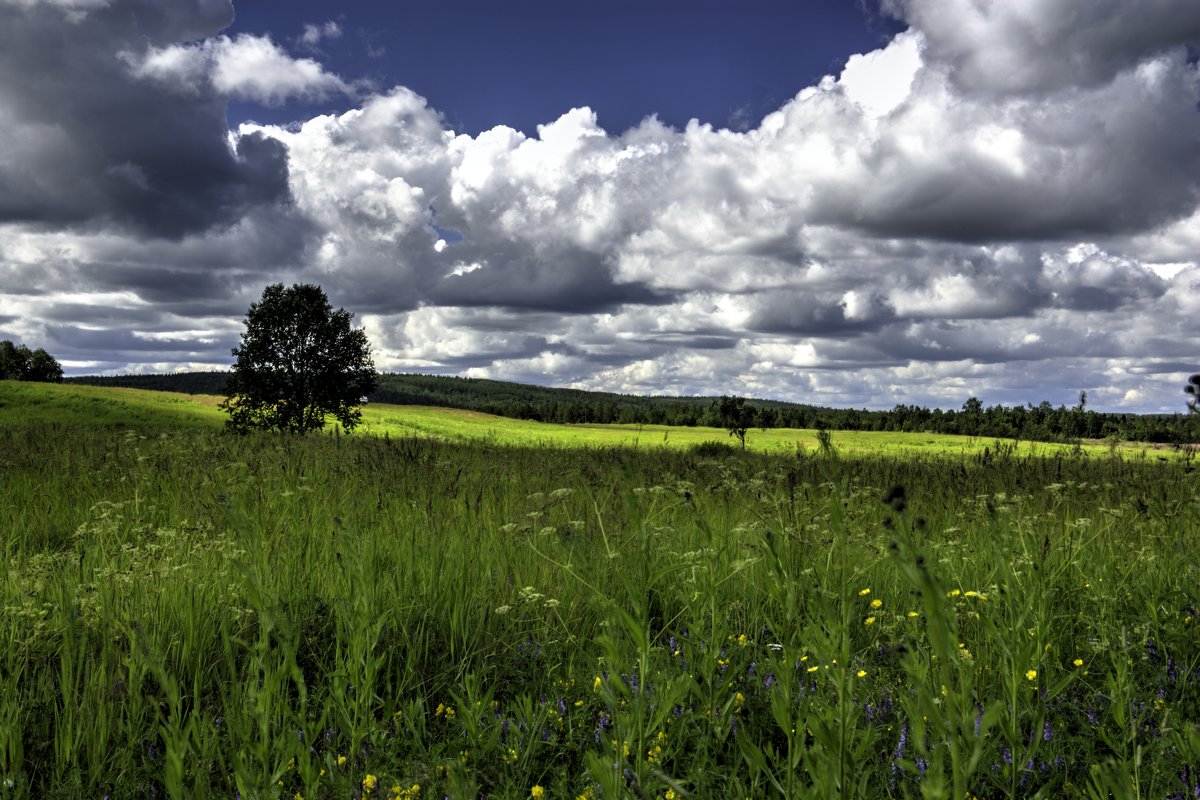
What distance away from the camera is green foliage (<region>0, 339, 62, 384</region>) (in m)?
108

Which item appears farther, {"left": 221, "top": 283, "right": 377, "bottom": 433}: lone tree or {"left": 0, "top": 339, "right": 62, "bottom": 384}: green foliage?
{"left": 0, "top": 339, "right": 62, "bottom": 384}: green foliage

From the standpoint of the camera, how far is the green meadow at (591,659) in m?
2.02

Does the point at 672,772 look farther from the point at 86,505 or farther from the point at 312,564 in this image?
the point at 86,505

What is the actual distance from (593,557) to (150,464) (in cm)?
688

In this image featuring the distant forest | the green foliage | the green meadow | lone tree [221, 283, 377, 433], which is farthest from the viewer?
the green foliage

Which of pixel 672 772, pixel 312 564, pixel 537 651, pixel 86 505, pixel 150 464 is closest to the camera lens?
pixel 672 772

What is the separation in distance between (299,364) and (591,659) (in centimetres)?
3677

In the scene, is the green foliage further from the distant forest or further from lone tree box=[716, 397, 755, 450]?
lone tree box=[716, 397, 755, 450]

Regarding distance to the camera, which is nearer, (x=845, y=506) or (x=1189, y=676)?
(x=1189, y=676)

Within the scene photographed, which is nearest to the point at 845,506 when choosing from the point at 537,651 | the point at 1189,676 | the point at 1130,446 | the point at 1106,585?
the point at 1106,585

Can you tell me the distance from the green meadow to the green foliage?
128 meters

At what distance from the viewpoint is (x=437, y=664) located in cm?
355

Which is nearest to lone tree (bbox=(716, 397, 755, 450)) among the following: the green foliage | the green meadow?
the green meadow

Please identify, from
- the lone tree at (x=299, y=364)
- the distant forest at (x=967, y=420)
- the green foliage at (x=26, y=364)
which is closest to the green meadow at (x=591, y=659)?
the distant forest at (x=967, y=420)
